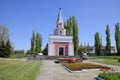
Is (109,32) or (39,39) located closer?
(109,32)

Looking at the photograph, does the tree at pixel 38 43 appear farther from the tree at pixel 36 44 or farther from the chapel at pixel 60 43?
the chapel at pixel 60 43

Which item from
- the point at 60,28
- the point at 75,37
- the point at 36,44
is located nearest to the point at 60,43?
the point at 60,28

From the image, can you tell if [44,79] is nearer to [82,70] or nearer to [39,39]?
[82,70]

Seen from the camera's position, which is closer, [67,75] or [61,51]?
[67,75]

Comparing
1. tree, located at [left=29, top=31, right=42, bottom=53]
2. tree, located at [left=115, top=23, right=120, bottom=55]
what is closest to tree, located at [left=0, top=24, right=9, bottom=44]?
tree, located at [left=29, top=31, right=42, bottom=53]

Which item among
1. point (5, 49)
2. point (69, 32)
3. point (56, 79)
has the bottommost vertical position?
point (56, 79)

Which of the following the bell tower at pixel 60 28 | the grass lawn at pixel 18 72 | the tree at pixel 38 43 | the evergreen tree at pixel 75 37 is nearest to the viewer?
the grass lawn at pixel 18 72

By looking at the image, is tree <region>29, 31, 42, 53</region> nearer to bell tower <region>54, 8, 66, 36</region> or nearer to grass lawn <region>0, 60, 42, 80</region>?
bell tower <region>54, 8, 66, 36</region>

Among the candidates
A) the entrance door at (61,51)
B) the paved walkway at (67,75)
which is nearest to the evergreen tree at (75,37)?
the entrance door at (61,51)

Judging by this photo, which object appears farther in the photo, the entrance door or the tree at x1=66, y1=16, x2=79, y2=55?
the tree at x1=66, y1=16, x2=79, y2=55

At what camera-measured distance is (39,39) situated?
6312 centimetres

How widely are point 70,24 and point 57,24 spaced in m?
4.81

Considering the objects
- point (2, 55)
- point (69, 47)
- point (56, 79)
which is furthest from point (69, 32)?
point (56, 79)

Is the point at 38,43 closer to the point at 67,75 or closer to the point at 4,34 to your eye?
the point at 4,34
